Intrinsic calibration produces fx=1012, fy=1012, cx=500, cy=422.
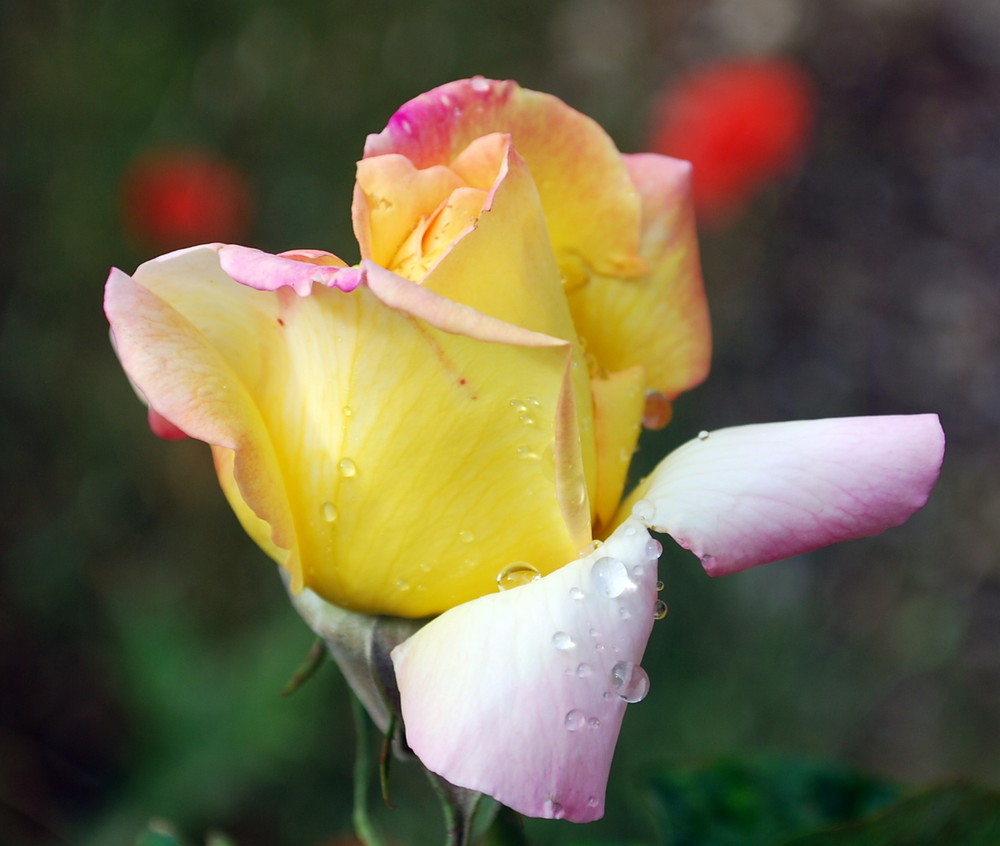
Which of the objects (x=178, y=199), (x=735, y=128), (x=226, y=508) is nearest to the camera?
(x=178, y=199)

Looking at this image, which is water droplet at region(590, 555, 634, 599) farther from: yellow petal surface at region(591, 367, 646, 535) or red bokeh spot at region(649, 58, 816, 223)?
red bokeh spot at region(649, 58, 816, 223)

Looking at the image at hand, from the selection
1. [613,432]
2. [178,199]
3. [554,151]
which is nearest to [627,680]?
[613,432]

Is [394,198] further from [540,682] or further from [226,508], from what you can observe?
[226,508]

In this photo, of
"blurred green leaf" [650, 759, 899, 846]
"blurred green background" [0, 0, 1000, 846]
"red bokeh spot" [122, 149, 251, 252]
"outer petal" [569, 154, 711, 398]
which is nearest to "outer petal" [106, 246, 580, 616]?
"outer petal" [569, 154, 711, 398]

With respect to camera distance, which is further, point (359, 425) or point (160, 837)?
point (160, 837)

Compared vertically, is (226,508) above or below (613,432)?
below

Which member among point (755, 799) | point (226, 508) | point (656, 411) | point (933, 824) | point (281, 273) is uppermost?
point (281, 273)

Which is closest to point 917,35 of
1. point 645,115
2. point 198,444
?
point 645,115

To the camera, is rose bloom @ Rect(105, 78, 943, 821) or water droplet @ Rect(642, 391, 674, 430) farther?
water droplet @ Rect(642, 391, 674, 430)
